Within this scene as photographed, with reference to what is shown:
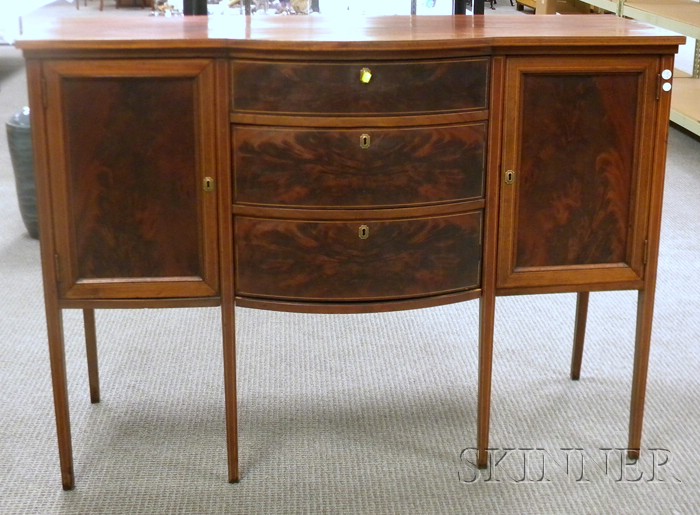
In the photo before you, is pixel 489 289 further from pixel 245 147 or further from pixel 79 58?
pixel 79 58

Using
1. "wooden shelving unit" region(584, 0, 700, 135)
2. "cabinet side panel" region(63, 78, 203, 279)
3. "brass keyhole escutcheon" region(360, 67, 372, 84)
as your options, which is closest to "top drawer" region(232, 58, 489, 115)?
"brass keyhole escutcheon" region(360, 67, 372, 84)

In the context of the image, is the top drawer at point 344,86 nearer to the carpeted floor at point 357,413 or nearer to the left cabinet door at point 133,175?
the left cabinet door at point 133,175

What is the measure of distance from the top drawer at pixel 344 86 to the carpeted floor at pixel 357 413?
79 centimetres

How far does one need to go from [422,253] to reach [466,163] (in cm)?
19

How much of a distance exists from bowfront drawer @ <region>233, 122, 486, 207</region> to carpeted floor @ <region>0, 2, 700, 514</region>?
62 cm

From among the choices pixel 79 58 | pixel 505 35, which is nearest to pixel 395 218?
pixel 505 35

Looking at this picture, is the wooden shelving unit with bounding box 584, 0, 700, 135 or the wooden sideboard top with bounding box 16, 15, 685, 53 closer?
the wooden sideboard top with bounding box 16, 15, 685, 53

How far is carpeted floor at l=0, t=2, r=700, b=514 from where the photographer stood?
201 cm

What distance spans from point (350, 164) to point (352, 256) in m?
0.18

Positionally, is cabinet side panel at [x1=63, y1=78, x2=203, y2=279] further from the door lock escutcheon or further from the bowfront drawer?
the door lock escutcheon

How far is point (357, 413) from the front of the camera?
2336mm

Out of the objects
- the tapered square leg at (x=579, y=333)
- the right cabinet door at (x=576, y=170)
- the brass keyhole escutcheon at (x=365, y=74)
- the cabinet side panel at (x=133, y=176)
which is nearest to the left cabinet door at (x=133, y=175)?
the cabinet side panel at (x=133, y=176)

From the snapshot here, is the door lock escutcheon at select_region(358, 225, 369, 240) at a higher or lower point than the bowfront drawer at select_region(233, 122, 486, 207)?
lower

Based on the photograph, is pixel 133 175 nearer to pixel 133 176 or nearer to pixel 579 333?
pixel 133 176
